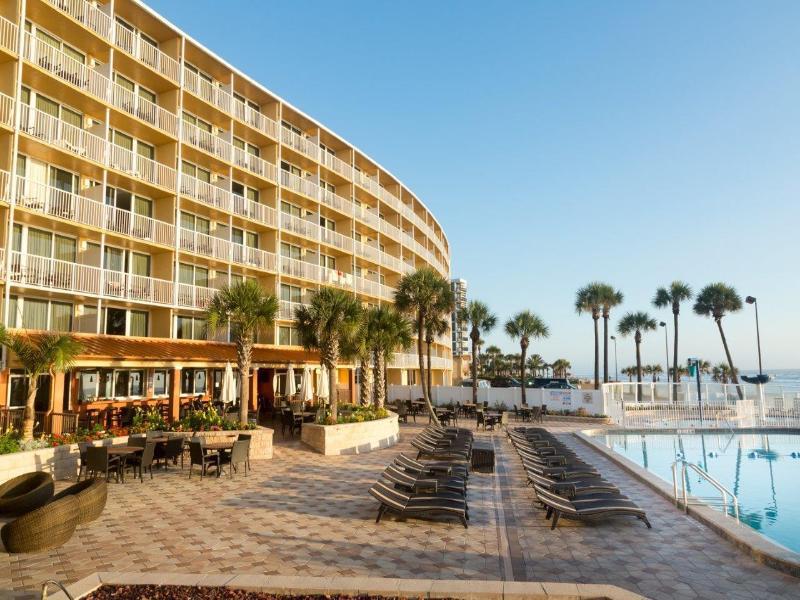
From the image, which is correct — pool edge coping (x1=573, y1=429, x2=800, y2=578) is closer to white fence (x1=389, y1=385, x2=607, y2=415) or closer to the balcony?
white fence (x1=389, y1=385, x2=607, y2=415)

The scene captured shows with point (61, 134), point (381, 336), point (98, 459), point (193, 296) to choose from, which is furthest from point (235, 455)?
point (61, 134)

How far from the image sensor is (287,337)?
31.6 m

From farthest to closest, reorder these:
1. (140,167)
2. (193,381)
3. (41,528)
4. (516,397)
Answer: (516,397) < (193,381) < (140,167) < (41,528)

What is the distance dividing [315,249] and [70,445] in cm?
2171

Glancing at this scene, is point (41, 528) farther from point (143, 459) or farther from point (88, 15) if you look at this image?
point (88, 15)

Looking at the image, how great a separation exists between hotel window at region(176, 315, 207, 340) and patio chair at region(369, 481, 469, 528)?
17798mm

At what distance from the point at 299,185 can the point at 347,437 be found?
18.4 meters

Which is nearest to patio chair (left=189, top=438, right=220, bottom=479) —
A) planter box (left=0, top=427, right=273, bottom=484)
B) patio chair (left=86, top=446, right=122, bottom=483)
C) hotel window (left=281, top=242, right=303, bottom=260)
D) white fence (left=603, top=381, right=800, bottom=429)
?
patio chair (left=86, top=446, right=122, bottom=483)

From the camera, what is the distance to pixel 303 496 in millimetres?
11844

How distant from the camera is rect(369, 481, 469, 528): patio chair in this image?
31.3 feet

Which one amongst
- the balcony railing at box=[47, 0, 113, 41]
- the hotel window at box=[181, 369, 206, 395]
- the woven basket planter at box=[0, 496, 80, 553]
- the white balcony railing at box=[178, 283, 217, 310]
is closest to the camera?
the woven basket planter at box=[0, 496, 80, 553]

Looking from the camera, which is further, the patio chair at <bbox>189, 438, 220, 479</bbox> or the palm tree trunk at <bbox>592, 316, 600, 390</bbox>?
the palm tree trunk at <bbox>592, 316, 600, 390</bbox>

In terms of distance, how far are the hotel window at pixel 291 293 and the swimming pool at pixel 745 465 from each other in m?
17.9

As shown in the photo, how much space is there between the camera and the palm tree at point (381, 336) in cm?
2497
